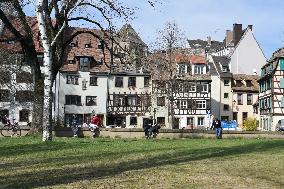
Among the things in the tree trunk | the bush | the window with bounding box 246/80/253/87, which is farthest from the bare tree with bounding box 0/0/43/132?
the window with bounding box 246/80/253/87

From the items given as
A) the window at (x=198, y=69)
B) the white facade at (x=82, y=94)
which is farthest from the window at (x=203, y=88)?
the white facade at (x=82, y=94)

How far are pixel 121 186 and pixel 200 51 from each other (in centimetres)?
9264

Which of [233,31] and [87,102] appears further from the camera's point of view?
[233,31]

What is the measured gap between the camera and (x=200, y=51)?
99.6m

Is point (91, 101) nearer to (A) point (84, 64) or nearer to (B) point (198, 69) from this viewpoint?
(A) point (84, 64)

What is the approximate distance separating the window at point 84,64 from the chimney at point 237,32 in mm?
29943

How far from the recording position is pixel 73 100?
7212 centimetres

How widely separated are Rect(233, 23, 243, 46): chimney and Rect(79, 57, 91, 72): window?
2994 cm

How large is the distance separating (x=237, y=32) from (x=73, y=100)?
115ft

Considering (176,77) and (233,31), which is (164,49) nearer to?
(176,77)

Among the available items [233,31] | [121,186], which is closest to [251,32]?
[233,31]

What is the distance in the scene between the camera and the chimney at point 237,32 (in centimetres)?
8969

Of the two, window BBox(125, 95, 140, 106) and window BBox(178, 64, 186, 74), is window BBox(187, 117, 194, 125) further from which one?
window BBox(125, 95, 140, 106)

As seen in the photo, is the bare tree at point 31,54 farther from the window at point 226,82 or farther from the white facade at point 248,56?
the white facade at point 248,56
